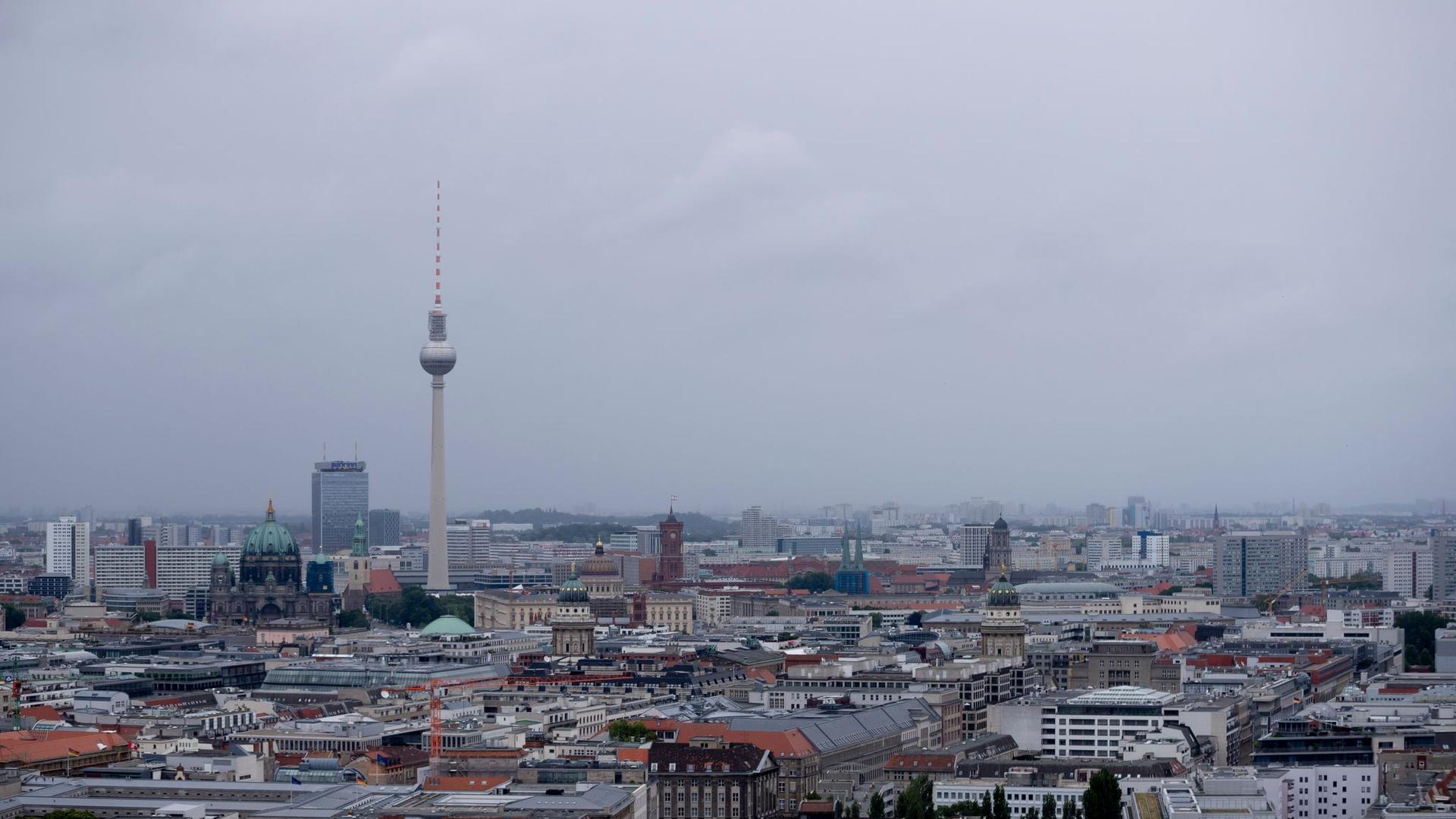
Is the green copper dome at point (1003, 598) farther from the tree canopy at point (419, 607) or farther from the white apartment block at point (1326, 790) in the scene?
the tree canopy at point (419, 607)

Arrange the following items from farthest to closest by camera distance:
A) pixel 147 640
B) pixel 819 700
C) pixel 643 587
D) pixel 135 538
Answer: pixel 135 538 < pixel 643 587 < pixel 147 640 < pixel 819 700

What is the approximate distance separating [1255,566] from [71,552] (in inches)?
3000

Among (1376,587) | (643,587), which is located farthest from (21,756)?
(1376,587)

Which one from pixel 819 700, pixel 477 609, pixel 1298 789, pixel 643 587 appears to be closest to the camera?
pixel 1298 789

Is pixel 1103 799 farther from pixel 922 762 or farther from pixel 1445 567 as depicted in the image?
pixel 1445 567

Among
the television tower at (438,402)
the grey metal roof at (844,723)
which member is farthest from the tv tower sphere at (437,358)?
the grey metal roof at (844,723)

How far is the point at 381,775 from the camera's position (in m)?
64.6

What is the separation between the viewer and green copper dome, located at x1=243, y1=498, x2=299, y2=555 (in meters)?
133

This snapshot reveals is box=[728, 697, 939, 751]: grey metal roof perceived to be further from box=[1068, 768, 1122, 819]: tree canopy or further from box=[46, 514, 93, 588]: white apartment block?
box=[46, 514, 93, 588]: white apartment block

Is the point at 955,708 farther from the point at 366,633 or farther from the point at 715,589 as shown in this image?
the point at 715,589

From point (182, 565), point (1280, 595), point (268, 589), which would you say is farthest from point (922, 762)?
point (182, 565)

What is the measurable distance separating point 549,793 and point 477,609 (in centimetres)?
7650

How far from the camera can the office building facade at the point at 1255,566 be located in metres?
160

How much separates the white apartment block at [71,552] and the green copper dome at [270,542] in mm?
49712
